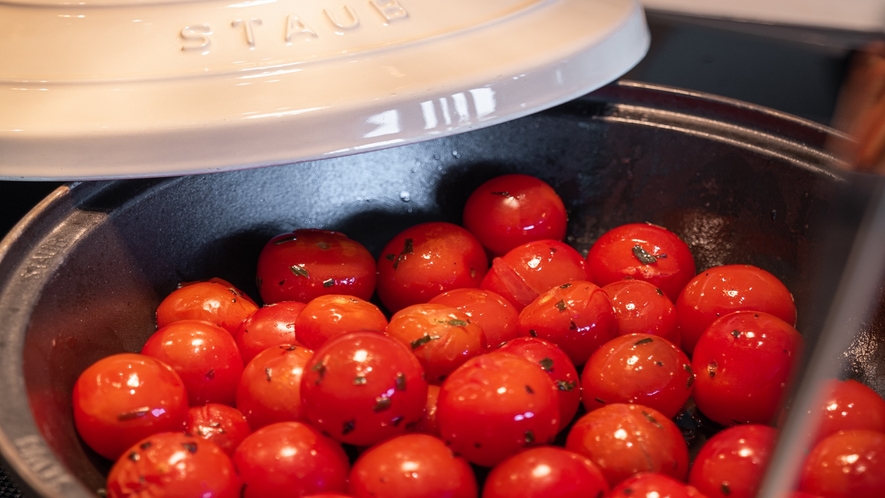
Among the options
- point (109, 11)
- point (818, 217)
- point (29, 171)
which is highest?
point (109, 11)

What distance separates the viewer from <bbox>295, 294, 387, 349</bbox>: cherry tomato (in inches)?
39.7

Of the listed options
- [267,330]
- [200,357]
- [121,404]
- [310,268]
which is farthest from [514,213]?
[121,404]

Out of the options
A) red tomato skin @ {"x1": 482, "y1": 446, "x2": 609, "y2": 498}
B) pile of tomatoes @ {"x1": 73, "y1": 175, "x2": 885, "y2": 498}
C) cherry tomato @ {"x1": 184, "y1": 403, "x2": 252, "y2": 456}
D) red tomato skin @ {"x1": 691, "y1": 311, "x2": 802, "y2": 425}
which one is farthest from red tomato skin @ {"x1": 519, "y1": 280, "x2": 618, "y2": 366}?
cherry tomato @ {"x1": 184, "y1": 403, "x2": 252, "y2": 456}

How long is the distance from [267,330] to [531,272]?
0.41m

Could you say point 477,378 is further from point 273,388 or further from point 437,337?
point 273,388

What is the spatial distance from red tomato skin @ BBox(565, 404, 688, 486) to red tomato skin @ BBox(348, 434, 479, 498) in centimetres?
15

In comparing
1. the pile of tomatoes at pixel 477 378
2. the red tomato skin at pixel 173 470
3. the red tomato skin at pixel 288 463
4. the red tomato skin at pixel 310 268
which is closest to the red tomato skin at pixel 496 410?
the pile of tomatoes at pixel 477 378

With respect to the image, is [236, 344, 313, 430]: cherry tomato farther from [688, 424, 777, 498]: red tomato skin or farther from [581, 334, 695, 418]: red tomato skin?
[688, 424, 777, 498]: red tomato skin

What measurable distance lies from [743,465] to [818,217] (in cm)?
52

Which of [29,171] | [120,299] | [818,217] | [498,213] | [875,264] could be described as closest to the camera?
[875,264]

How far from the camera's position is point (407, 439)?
33.1 inches

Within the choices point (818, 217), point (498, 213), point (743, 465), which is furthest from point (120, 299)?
point (818, 217)

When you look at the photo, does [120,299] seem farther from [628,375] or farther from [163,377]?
[628,375]

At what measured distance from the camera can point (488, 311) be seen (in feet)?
3.59
